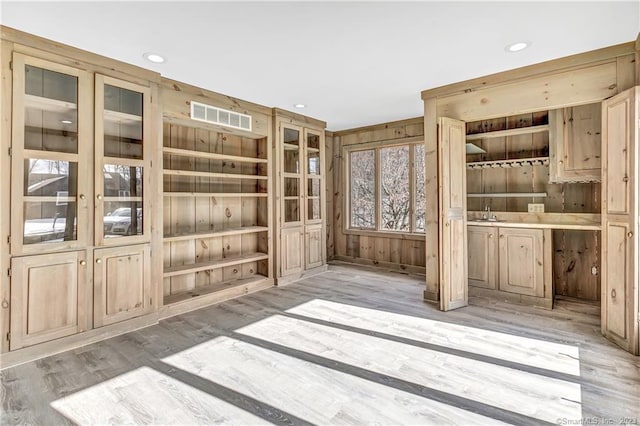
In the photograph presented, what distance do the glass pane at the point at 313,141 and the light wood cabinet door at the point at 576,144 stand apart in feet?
10.9

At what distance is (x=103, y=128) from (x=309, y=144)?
3.14m

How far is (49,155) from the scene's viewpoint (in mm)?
2742

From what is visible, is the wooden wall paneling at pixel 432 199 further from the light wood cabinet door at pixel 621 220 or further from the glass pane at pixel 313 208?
the glass pane at pixel 313 208

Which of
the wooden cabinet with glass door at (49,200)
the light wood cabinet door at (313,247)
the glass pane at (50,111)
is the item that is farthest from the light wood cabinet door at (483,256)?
the glass pane at (50,111)

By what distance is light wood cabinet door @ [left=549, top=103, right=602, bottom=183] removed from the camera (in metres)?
3.68

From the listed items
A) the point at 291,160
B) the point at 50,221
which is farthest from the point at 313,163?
the point at 50,221

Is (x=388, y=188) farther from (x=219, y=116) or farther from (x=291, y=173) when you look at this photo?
(x=219, y=116)

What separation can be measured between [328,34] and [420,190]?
11.9ft

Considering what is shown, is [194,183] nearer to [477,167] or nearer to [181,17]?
[181,17]

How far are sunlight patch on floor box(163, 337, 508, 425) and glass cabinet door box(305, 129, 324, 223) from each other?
3061mm

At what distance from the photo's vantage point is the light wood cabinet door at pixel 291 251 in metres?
5.08

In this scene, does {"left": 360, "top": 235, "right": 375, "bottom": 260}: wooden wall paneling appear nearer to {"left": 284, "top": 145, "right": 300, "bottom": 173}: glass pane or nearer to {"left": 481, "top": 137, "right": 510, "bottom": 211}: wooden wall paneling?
{"left": 284, "top": 145, "right": 300, "bottom": 173}: glass pane

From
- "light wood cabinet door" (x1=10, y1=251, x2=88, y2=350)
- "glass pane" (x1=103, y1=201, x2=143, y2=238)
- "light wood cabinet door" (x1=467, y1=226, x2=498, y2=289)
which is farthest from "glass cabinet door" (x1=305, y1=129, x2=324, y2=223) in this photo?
"light wood cabinet door" (x1=10, y1=251, x2=88, y2=350)

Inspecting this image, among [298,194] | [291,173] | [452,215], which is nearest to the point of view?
[452,215]
